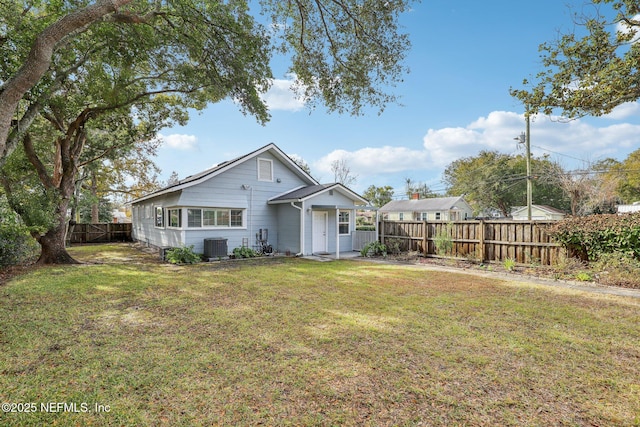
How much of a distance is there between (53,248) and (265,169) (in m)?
8.51

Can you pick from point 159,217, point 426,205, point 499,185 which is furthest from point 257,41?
point 499,185

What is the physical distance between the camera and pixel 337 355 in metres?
3.61

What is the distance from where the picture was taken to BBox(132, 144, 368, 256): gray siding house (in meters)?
12.2

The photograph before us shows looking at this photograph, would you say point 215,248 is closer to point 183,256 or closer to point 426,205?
point 183,256

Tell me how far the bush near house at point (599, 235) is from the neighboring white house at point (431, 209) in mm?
21104

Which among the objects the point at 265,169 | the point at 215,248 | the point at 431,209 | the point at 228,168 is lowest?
the point at 215,248

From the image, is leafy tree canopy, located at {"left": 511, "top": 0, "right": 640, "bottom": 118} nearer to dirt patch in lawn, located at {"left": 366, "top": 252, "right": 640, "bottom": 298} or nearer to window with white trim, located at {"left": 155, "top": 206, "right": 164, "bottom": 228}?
dirt patch in lawn, located at {"left": 366, "top": 252, "right": 640, "bottom": 298}

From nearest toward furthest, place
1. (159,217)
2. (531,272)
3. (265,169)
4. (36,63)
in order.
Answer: (36,63), (531,272), (265,169), (159,217)

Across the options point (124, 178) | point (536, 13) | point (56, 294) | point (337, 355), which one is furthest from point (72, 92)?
point (124, 178)

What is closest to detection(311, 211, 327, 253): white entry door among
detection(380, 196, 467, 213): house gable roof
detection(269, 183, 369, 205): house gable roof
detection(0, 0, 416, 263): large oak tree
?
detection(269, 183, 369, 205): house gable roof

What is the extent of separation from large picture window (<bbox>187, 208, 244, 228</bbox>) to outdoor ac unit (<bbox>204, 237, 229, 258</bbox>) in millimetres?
878

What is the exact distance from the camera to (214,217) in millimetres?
12719

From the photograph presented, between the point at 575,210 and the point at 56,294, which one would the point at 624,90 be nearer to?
the point at 56,294

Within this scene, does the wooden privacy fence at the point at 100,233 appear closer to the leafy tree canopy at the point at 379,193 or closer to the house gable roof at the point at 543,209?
the leafy tree canopy at the point at 379,193
